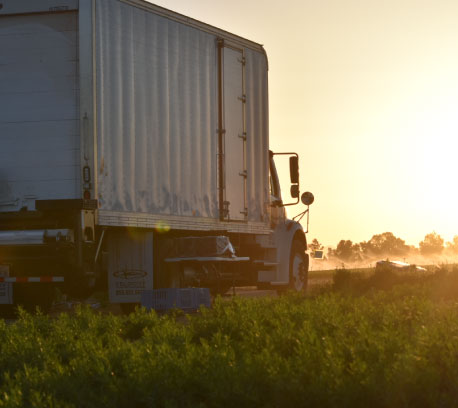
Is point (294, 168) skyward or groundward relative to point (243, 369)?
skyward

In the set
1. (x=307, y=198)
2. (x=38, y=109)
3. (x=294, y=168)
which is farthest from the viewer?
(x=307, y=198)

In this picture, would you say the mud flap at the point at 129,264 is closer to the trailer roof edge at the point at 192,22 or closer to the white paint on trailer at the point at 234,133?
the white paint on trailer at the point at 234,133

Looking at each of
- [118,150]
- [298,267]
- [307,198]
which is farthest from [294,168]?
[118,150]

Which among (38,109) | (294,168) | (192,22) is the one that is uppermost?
(192,22)

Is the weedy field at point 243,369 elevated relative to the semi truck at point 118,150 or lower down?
lower down

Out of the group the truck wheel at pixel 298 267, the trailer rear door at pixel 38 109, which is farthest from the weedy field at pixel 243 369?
the truck wheel at pixel 298 267

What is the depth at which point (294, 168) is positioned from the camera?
59.8ft

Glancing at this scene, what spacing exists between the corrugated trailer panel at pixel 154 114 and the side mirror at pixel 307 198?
3.59m

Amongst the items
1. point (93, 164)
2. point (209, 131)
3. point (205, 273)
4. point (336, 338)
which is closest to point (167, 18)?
point (209, 131)

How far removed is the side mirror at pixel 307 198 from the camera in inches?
733

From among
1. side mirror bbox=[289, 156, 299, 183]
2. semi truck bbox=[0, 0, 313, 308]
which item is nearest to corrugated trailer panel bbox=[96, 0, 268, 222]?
semi truck bbox=[0, 0, 313, 308]

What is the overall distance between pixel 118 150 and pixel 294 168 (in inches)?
236

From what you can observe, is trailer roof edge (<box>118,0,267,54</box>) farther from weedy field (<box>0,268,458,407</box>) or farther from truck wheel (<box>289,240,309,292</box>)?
weedy field (<box>0,268,458,407</box>)

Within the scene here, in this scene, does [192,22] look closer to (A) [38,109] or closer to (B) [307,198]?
(A) [38,109]
